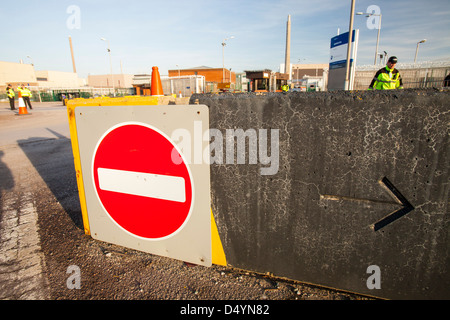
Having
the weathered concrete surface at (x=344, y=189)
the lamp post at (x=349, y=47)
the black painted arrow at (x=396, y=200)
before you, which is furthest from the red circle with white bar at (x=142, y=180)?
the lamp post at (x=349, y=47)

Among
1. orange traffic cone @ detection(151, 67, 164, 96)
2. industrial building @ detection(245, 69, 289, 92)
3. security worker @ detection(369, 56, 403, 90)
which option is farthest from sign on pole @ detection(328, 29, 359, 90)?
orange traffic cone @ detection(151, 67, 164, 96)

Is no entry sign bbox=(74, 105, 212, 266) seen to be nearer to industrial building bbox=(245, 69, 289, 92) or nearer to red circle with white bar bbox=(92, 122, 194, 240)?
red circle with white bar bbox=(92, 122, 194, 240)

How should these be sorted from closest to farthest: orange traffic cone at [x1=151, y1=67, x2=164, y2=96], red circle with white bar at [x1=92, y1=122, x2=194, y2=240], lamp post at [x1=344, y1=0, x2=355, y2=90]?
red circle with white bar at [x1=92, y1=122, x2=194, y2=240] < orange traffic cone at [x1=151, y1=67, x2=164, y2=96] < lamp post at [x1=344, y1=0, x2=355, y2=90]

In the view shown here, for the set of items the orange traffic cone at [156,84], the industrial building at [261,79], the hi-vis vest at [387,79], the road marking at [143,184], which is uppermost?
the industrial building at [261,79]

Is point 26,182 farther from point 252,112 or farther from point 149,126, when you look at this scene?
point 252,112

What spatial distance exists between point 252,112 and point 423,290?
1.47 m

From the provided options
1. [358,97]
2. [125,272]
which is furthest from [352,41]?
[125,272]

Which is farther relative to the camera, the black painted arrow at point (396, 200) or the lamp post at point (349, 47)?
the lamp post at point (349, 47)

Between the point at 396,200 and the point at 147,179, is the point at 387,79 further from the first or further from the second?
the point at 147,179

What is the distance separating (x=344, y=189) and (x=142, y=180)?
4.63 feet

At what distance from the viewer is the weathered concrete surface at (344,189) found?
1238mm

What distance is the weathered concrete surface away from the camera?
124cm

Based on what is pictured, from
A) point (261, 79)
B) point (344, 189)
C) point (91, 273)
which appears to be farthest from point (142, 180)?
point (261, 79)

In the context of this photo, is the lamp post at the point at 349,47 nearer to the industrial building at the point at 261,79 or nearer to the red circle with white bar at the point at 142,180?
the industrial building at the point at 261,79
